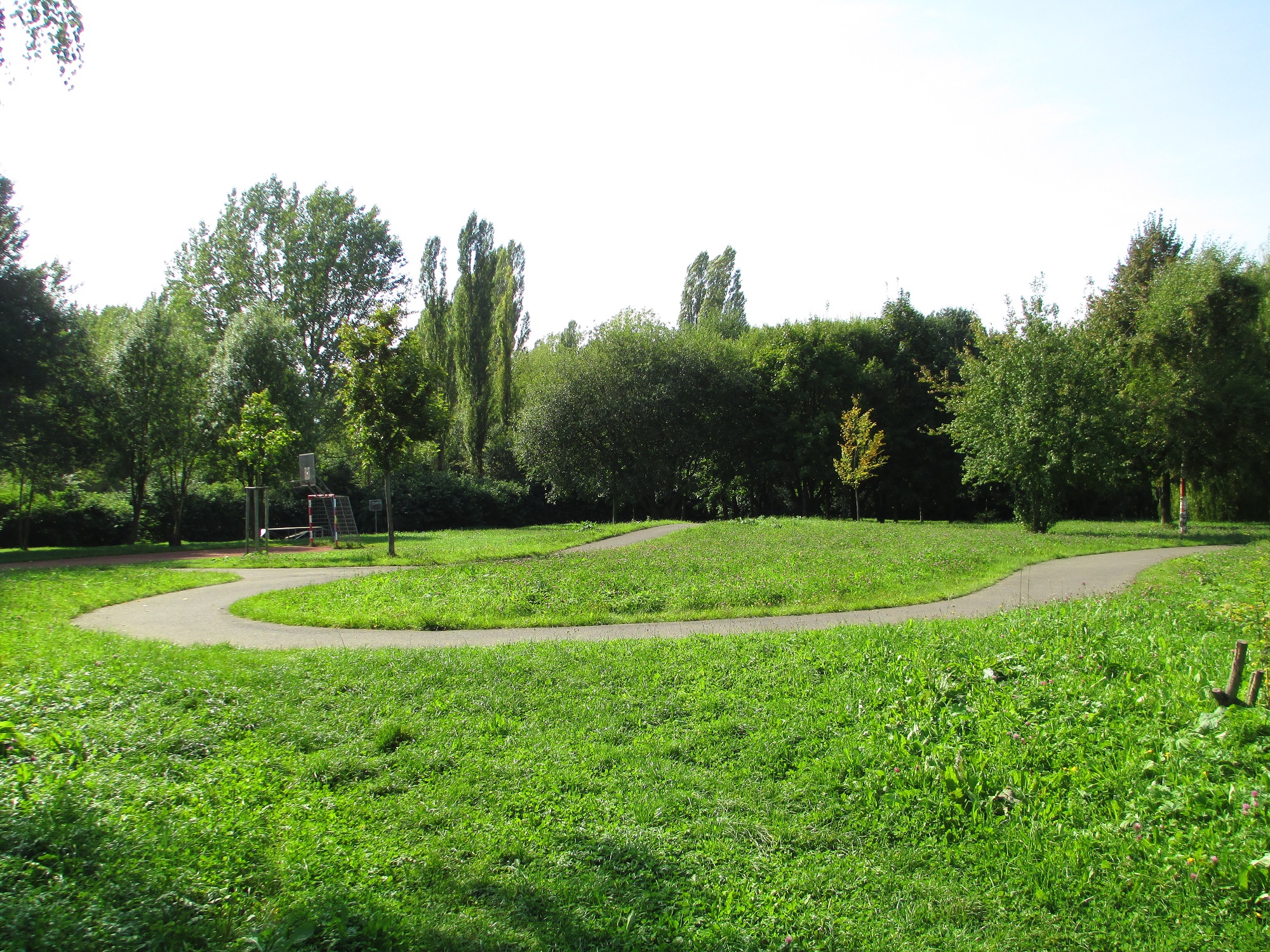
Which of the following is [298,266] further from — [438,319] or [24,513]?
[24,513]

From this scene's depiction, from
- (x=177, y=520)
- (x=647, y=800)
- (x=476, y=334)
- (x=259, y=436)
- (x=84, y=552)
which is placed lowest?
(x=647, y=800)

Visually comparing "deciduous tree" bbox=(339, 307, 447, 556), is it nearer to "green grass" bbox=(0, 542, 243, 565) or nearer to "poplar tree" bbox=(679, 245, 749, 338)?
"green grass" bbox=(0, 542, 243, 565)

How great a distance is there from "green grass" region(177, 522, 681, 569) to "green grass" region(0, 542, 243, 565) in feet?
17.0

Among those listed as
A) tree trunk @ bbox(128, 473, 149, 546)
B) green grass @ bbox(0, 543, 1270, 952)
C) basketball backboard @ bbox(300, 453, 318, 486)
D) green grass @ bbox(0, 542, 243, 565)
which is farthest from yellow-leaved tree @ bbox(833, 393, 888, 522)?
tree trunk @ bbox(128, 473, 149, 546)

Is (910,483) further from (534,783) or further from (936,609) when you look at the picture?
(534,783)

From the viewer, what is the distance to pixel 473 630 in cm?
1015

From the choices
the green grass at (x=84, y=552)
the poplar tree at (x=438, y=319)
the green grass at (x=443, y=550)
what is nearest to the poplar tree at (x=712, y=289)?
the poplar tree at (x=438, y=319)

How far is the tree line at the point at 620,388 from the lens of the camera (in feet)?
77.8

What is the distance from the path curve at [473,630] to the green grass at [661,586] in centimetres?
34

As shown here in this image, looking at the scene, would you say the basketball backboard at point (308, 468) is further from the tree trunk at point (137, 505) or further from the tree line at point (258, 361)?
the tree trunk at point (137, 505)

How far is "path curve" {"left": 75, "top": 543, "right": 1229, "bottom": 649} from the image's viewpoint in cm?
928

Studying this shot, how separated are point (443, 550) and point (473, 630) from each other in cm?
1272

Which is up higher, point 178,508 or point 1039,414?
point 1039,414

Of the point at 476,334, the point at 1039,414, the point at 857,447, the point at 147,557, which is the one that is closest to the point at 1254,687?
the point at 1039,414
